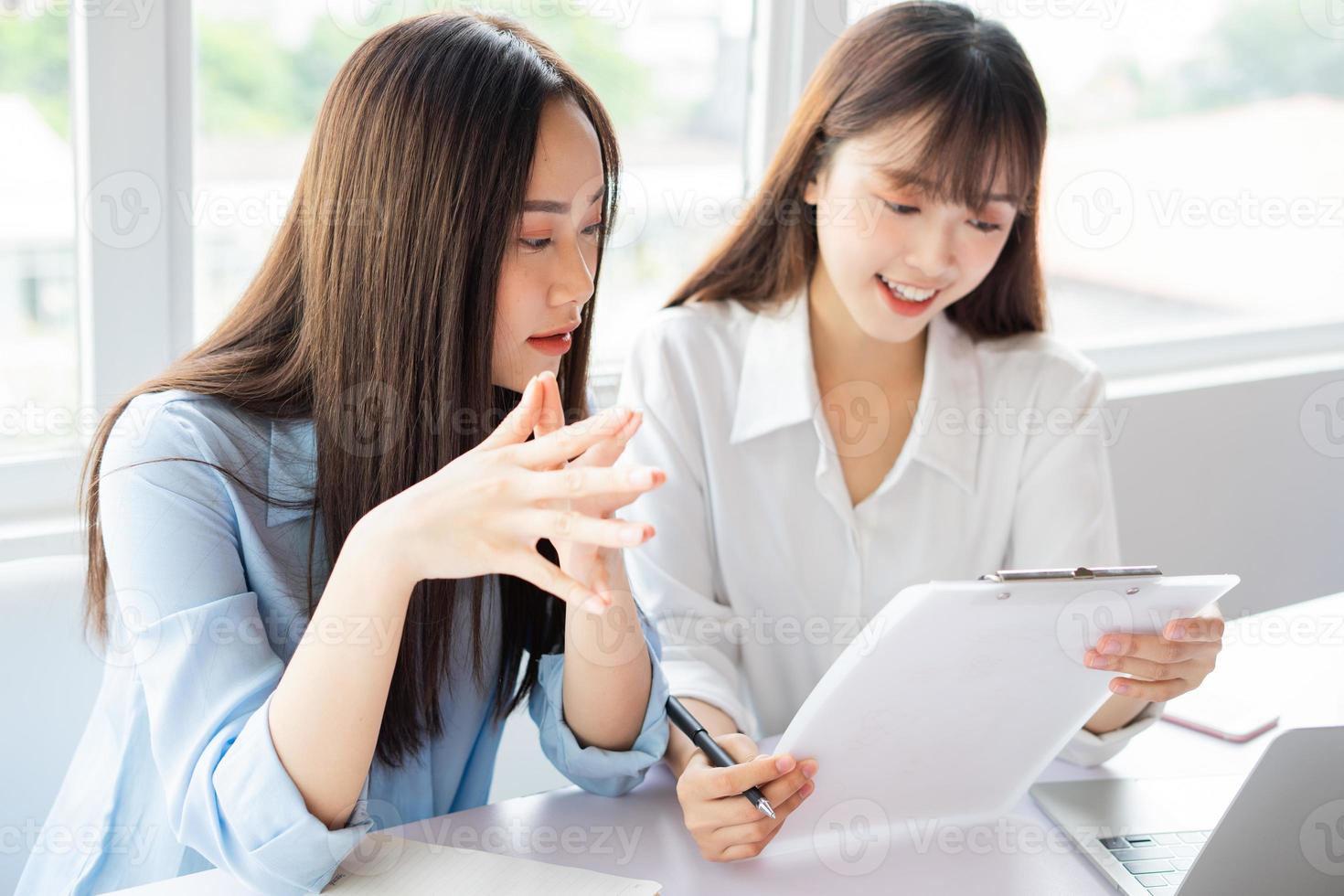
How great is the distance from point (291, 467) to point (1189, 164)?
9.32ft

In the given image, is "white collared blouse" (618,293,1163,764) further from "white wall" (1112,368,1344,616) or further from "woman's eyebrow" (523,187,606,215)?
"white wall" (1112,368,1344,616)

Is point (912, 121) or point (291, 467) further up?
point (912, 121)

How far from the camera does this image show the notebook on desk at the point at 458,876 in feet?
3.13

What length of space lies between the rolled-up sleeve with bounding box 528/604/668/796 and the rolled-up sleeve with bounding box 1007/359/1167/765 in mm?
631

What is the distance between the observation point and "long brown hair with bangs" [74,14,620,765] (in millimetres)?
1094

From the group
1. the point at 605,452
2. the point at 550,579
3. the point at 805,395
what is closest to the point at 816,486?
the point at 805,395

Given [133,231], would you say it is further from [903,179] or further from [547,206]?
[903,179]

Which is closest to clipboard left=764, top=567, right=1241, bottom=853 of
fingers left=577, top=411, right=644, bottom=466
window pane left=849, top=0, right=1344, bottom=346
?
fingers left=577, top=411, right=644, bottom=466

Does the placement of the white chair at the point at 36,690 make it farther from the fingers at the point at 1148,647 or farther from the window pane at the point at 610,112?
the fingers at the point at 1148,647

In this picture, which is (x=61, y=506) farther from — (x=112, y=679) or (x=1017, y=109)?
(x=1017, y=109)

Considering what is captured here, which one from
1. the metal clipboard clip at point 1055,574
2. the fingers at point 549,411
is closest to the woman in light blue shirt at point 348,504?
the fingers at point 549,411

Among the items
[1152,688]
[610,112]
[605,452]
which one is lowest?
[1152,688]

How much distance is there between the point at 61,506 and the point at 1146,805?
4.92 ft

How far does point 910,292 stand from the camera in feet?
5.32
